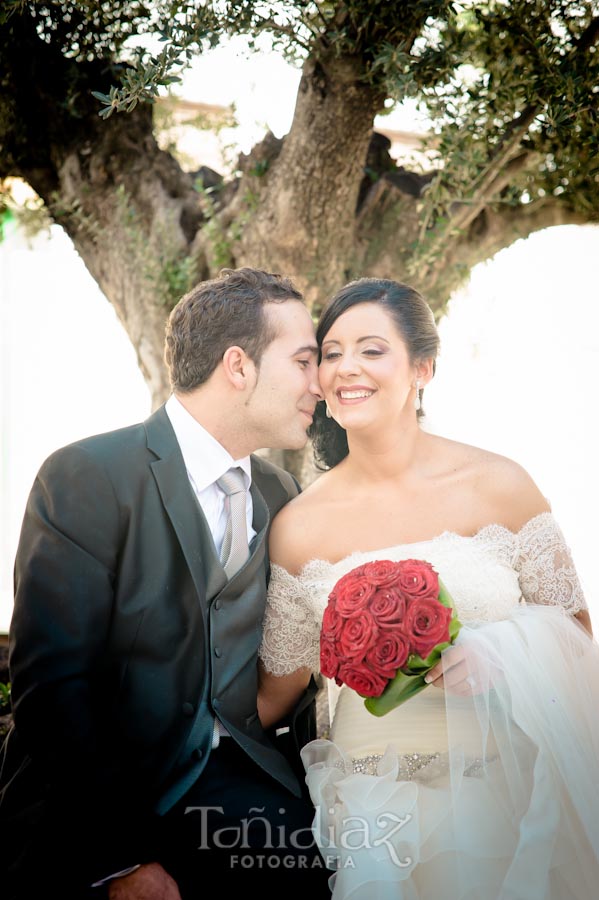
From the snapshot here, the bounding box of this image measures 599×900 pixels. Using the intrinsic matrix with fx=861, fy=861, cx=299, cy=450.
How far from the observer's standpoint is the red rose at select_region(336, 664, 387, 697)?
245 centimetres

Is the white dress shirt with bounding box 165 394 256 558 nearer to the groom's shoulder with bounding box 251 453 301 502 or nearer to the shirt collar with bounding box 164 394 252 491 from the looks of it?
the shirt collar with bounding box 164 394 252 491

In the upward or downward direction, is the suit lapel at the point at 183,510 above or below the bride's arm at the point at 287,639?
above

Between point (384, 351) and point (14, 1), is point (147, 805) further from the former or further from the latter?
point (14, 1)

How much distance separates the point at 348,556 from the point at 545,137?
2.18m

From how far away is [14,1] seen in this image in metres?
3.61

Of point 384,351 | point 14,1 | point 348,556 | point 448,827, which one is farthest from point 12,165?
point 448,827

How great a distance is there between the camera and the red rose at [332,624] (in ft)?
8.34

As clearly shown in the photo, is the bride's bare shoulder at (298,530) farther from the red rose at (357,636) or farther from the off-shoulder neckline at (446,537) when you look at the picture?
the red rose at (357,636)

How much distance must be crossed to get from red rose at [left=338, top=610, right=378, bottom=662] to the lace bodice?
2.00ft

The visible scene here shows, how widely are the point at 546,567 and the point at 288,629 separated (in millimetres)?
959

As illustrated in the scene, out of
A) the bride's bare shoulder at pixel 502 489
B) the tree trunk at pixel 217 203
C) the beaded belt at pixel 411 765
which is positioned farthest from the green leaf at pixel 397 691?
the tree trunk at pixel 217 203

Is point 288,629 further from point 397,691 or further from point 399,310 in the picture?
point 399,310

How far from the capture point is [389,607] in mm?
2451

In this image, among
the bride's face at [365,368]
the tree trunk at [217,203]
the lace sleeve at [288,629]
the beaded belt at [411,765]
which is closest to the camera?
the beaded belt at [411,765]
